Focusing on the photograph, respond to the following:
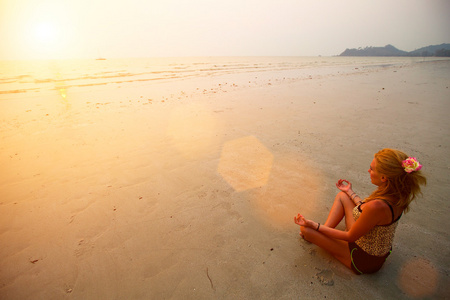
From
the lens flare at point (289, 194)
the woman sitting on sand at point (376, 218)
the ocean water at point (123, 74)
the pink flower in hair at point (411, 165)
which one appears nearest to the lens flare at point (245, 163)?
the lens flare at point (289, 194)

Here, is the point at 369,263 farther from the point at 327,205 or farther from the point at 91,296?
the point at 91,296

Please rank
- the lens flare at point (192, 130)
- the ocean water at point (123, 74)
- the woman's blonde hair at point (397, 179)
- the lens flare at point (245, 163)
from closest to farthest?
the woman's blonde hair at point (397, 179), the lens flare at point (245, 163), the lens flare at point (192, 130), the ocean water at point (123, 74)

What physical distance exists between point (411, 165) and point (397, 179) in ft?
0.60

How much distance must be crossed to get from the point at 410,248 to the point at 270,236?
1.71 metres

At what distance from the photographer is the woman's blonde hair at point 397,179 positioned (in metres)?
1.94

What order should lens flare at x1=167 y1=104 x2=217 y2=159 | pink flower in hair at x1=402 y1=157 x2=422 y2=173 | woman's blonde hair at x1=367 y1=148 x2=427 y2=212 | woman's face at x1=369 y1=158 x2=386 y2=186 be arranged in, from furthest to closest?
lens flare at x1=167 y1=104 x2=217 y2=159 → woman's face at x1=369 y1=158 x2=386 y2=186 → woman's blonde hair at x1=367 y1=148 x2=427 y2=212 → pink flower in hair at x1=402 y1=157 x2=422 y2=173

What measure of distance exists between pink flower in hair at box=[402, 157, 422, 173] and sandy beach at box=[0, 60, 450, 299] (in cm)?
133

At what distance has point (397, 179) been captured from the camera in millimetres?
1967

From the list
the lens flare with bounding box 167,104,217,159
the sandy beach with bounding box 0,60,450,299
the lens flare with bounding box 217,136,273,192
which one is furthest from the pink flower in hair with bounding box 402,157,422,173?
the lens flare with bounding box 167,104,217,159

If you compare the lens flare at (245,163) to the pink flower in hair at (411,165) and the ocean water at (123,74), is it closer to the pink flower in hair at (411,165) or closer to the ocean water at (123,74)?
the pink flower in hair at (411,165)

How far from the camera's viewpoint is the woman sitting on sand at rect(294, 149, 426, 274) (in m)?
1.96

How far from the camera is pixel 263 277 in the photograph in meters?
2.36

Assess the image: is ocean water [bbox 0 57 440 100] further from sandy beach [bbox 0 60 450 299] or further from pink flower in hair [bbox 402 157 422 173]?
pink flower in hair [bbox 402 157 422 173]

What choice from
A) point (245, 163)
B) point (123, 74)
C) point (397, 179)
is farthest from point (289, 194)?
point (123, 74)
